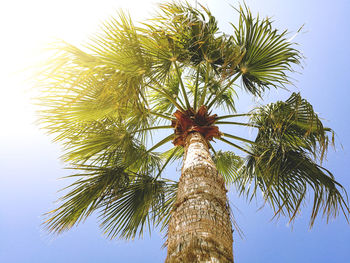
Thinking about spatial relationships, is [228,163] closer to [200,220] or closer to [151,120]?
[151,120]

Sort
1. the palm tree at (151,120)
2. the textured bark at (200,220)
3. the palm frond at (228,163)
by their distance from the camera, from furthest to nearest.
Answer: the palm frond at (228,163)
the palm tree at (151,120)
the textured bark at (200,220)

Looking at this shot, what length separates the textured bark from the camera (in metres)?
1.54

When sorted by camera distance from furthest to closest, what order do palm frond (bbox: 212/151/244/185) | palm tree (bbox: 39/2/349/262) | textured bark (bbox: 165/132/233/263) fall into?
palm frond (bbox: 212/151/244/185) < palm tree (bbox: 39/2/349/262) < textured bark (bbox: 165/132/233/263)

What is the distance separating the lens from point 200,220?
179 cm

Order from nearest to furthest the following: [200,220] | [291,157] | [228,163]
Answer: [200,220] < [291,157] < [228,163]

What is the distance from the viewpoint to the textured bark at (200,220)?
5.05 ft

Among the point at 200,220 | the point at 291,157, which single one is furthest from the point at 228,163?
the point at 200,220

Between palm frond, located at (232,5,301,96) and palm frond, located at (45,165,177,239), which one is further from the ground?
palm frond, located at (232,5,301,96)

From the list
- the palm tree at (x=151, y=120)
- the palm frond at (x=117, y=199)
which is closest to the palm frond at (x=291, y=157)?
the palm tree at (x=151, y=120)

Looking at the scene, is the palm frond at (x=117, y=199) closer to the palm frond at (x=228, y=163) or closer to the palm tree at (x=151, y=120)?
the palm tree at (x=151, y=120)

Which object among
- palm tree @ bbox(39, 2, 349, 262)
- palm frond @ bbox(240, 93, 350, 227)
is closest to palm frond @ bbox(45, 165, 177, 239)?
palm tree @ bbox(39, 2, 349, 262)

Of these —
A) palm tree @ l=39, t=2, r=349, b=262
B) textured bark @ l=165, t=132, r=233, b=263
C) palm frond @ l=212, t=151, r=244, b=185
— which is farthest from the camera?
palm frond @ l=212, t=151, r=244, b=185

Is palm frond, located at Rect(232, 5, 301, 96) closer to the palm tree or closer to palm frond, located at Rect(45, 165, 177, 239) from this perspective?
the palm tree

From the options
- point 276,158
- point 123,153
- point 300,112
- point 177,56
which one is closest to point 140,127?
point 123,153
